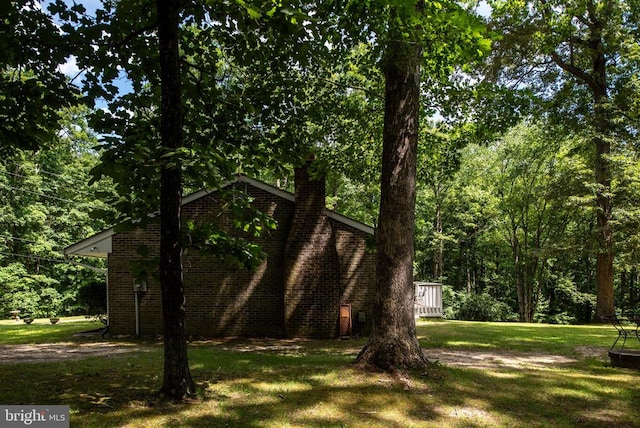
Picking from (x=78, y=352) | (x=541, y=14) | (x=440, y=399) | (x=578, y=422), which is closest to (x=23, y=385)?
(x=78, y=352)

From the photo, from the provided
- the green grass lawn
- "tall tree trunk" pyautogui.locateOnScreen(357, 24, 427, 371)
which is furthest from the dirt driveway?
"tall tree trunk" pyautogui.locateOnScreen(357, 24, 427, 371)

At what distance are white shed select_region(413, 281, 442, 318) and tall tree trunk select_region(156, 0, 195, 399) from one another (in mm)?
15069

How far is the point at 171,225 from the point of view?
515 cm

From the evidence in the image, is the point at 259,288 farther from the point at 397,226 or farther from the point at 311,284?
the point at 397,226

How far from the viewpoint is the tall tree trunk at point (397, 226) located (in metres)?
6.59

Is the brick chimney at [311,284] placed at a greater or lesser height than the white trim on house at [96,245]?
lesser

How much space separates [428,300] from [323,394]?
47.9 feet

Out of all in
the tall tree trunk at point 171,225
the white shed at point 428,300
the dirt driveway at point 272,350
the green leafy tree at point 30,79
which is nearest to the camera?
Result: the tall tree trunk at point 171,225

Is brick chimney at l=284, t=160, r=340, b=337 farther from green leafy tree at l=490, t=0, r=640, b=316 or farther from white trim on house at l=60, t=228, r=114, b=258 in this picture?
green leafy tree at l=490, t=0, r=640, b=316

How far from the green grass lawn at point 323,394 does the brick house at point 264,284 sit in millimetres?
4060

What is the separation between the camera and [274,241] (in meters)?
13.2

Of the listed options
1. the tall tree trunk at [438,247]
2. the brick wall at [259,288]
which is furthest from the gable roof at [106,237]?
the tall tree trunk at [438,247]

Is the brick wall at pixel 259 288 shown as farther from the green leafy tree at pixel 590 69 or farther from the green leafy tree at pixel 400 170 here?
the green leafy tree at pixel 590 69

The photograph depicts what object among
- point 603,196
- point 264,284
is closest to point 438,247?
point 603,196
